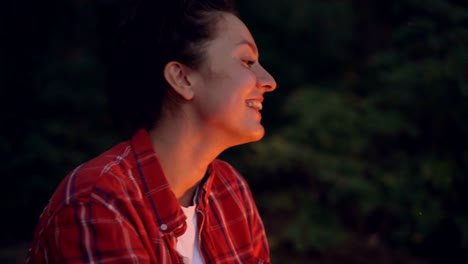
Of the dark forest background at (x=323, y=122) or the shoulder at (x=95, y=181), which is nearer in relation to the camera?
the shoulder at (x=95, y=181)

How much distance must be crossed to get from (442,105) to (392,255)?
4.22ft

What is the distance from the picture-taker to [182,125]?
1.62 metres

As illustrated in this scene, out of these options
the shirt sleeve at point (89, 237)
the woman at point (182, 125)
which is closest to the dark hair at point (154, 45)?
the woman at point (182, 125)

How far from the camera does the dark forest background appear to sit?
11.0 ft

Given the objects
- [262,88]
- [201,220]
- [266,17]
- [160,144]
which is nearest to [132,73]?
[160,144]

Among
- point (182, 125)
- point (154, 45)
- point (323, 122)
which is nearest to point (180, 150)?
point (182, 125)

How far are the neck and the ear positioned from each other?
9cm

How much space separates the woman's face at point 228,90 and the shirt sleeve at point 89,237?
1.53ft

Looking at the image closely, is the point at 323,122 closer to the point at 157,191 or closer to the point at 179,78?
the point at 179,78

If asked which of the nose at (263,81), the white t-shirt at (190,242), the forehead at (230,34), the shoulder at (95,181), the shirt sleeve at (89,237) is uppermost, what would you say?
the forehead at (230,34)

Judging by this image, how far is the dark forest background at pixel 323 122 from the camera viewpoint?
3354 mm

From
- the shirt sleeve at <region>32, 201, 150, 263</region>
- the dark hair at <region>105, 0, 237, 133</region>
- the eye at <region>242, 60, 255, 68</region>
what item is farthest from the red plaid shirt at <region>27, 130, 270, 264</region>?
the eye at <region>242, 60, 255, 68</region>

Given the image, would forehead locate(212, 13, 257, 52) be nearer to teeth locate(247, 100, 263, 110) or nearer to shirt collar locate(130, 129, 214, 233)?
teeth locate(247, 100, 263, 110)

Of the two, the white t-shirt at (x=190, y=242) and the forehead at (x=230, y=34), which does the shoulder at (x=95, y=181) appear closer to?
the white t-shirt at (x=190, y=242)
